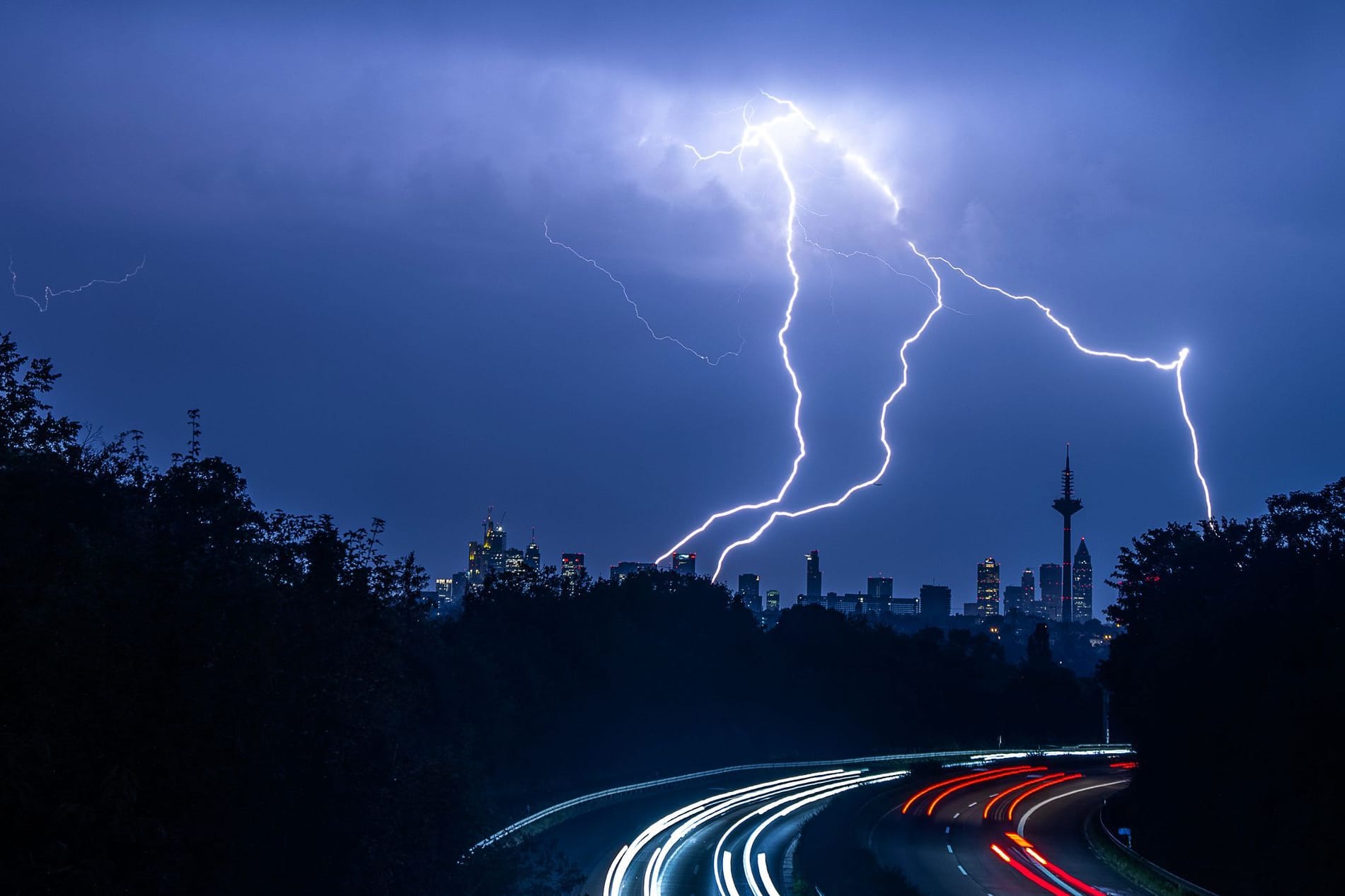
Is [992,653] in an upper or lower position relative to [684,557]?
lower

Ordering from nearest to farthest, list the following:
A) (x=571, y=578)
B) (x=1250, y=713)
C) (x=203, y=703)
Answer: (x=203, y=703) → (x=1250, y=713) → (x=571, y=578)

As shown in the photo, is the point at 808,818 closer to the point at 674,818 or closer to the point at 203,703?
the point at 674,818

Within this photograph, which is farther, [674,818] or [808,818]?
[808,818]

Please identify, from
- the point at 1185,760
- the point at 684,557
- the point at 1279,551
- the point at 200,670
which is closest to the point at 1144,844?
the point at 1185,760

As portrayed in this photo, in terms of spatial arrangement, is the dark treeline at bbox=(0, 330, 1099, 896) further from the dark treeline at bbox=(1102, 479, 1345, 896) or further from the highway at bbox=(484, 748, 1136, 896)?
the dark treeline at bbox=(1102, 479, 1345, 896)

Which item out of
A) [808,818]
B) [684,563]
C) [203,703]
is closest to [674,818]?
[808,818]

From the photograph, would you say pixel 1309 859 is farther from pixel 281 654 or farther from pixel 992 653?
pixel 992 653

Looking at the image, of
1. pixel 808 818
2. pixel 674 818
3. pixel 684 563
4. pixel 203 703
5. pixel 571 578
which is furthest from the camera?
pixel 684 563
